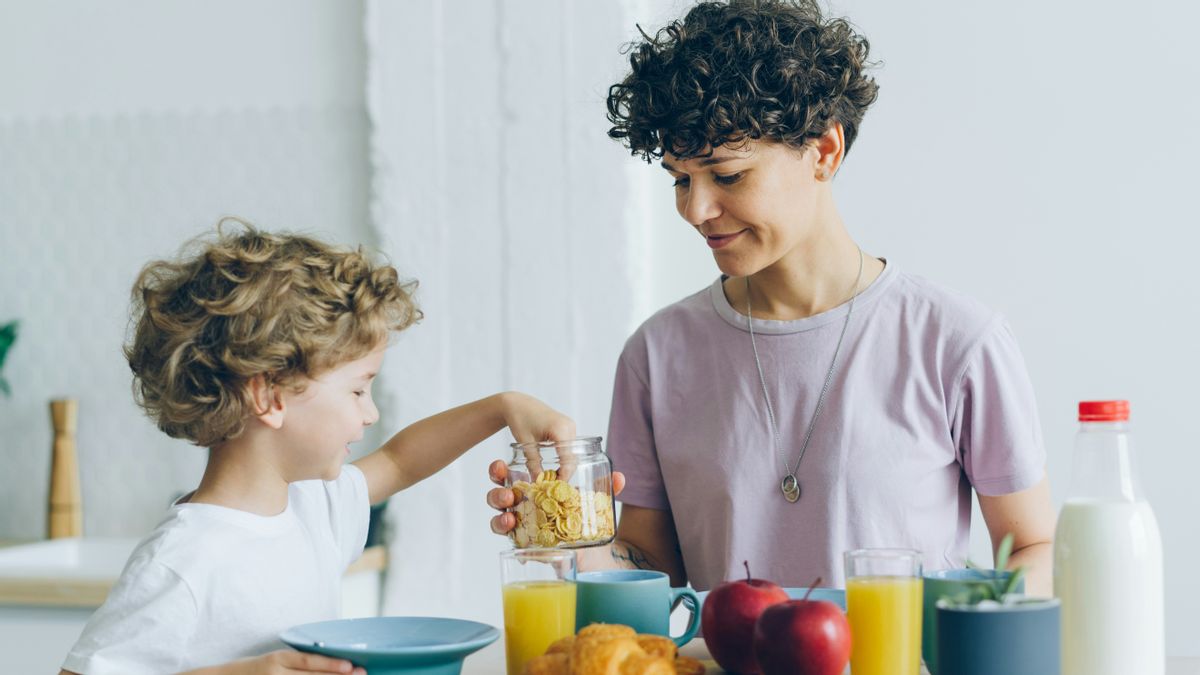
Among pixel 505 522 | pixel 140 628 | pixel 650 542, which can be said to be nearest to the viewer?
pixel 140 628

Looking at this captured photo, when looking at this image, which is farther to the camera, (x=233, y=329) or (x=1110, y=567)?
(x=233, y=329)

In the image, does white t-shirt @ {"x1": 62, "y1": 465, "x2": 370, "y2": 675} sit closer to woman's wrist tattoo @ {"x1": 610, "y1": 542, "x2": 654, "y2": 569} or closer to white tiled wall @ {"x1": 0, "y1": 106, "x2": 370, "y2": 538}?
woman's wrist tattoo @ {"x1": 610, "y1": 542, "x2": 654, "y2": 569}

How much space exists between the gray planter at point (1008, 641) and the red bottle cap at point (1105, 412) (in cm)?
14

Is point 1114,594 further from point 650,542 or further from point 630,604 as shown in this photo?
point 650,542

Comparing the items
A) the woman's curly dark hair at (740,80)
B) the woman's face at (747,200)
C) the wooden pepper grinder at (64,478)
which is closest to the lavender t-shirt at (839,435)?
the woman's face at (747,200)

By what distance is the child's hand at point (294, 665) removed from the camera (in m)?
0.97

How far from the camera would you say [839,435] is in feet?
4.93

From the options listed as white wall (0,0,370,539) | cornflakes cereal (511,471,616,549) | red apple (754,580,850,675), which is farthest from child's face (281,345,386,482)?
white wall (0,0,370,539)

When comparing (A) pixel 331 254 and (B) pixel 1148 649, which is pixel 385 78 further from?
(B) pixel 1148 649

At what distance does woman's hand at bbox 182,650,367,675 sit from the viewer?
97cm

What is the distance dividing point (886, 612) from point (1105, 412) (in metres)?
0.23

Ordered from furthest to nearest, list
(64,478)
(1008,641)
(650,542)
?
1. (64,478)
2. (650,542)
3. (1008,641)

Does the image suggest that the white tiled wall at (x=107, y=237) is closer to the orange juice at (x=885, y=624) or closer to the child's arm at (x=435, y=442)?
the child's arm at (x=435, y=442)

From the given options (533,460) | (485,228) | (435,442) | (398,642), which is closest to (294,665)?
(398,642)
